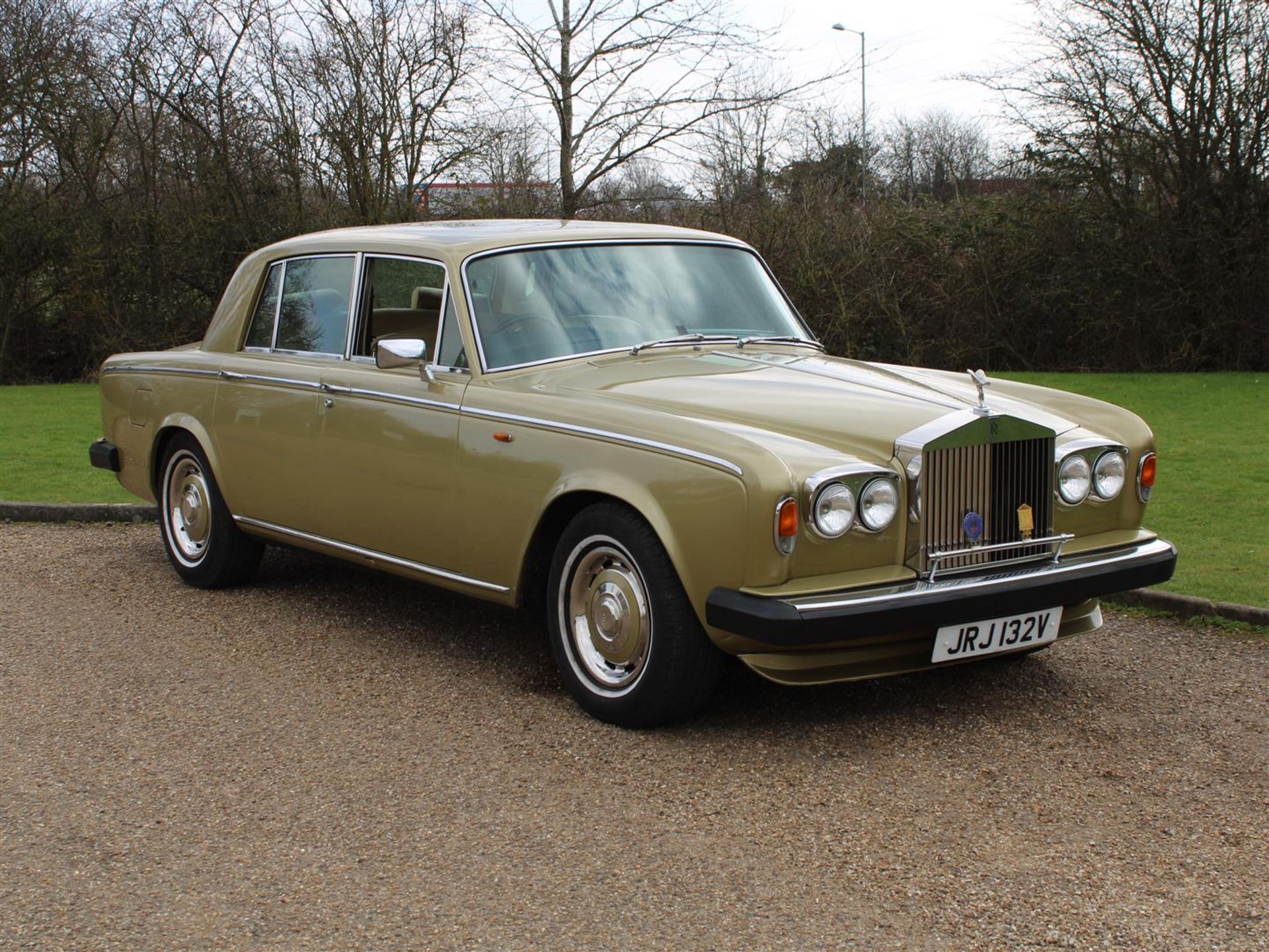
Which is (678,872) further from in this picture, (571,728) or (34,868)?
(34,868)

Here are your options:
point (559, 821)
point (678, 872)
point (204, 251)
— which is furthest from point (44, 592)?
point (204, 251)

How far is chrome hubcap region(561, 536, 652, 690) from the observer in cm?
479

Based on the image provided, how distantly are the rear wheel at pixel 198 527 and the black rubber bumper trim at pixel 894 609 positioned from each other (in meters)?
3.42

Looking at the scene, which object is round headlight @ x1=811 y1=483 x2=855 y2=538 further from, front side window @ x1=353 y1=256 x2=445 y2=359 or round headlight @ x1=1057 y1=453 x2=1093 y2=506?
front side window @ x1=353 y1=256 x2=445 y2=359

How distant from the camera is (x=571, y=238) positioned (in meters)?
5.89

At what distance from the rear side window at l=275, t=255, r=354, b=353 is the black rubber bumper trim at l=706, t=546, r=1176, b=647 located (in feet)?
9.03

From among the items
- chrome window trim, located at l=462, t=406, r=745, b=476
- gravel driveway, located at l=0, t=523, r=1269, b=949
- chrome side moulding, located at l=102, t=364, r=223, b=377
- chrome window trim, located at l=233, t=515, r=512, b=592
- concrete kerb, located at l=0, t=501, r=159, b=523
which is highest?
chrome side moulding, located at l=102, t=364, r=223, b=377

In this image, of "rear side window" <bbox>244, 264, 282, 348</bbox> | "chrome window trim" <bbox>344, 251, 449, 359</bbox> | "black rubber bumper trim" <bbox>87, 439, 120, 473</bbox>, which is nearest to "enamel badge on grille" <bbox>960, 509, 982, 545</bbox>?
"chrome window trim" <bbox>344, 251, 449, 359</bbox>

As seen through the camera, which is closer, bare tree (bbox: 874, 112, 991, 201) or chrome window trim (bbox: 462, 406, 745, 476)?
chrome window trim (bbox: 462, 406, 745, 476)

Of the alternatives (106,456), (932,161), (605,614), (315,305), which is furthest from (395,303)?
(932,161)

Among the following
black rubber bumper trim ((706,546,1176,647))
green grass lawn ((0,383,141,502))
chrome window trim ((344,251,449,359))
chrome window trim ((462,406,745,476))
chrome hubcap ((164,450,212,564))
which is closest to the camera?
black rubber bumper trim ((706,546,1176,647))

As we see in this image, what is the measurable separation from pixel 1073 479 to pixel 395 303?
121 inches

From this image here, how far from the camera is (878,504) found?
4473 mm

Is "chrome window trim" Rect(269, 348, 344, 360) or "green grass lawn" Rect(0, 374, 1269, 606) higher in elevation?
"chrome window trim" Rect(269, 348, 344, 360)
